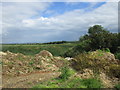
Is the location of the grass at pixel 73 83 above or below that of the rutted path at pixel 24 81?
above

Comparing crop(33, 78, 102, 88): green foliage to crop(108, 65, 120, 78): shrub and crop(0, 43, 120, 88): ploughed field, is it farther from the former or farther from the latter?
crop(108, 65, 120, 78): shrub

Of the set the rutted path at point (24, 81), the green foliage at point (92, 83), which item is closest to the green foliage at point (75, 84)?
the green foliage at point (92, 83)

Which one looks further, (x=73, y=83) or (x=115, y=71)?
(x=115, y=71)

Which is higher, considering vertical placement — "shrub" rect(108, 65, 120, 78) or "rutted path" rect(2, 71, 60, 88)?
"shrub" rect(108, 65, 120, 78)

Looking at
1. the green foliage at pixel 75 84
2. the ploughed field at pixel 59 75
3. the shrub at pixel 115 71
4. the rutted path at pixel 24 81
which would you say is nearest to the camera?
the green foliage at pixel 75 84

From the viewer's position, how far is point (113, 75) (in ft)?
21.0

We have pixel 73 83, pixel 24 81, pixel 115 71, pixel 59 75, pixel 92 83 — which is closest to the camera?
pixel 92 83

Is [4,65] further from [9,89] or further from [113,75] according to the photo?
[113,75]

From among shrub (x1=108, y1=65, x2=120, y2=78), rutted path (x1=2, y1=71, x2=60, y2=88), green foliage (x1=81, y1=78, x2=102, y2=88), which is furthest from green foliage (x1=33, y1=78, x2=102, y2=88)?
shrub (x1=108, y1=65, x2=120, y2=78)

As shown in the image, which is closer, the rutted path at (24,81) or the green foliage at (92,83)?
the green foliage at (92,83)

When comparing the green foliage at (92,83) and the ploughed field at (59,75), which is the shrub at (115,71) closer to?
the ploughed field at (59,75)

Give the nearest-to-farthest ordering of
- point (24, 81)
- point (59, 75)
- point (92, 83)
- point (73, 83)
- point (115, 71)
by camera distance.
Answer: point (92, 83)
point (73, 83)
point (24, 81)
point (59, 75)
point (115, 71)

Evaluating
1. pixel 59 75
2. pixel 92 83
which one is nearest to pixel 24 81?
pixel 59 75

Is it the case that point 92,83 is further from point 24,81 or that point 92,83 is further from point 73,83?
point 24,81
